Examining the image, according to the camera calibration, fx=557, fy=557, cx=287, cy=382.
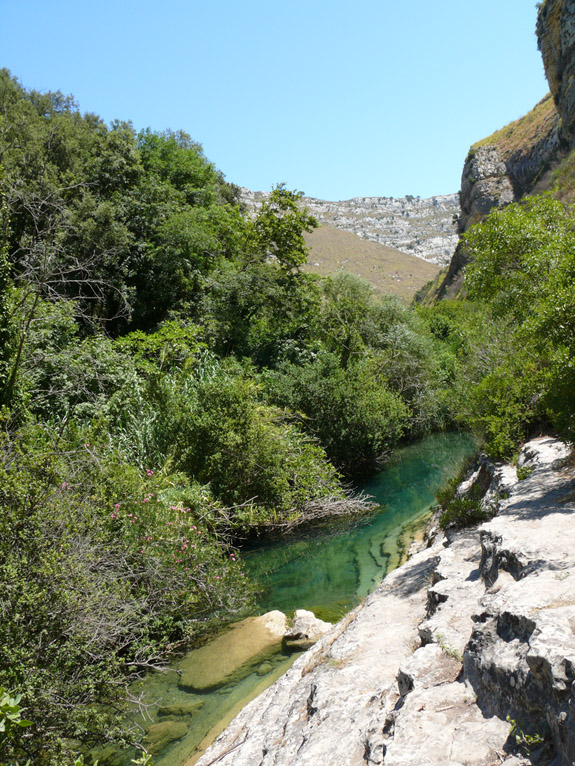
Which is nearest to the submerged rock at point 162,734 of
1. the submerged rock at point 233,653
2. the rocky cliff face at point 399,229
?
the submerged rock at point 233,653

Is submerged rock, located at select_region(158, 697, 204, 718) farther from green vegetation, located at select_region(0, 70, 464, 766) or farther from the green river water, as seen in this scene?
green vegetation, located at select_region(0, 70, 464, 766)

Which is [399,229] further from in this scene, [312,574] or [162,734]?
[162,734]

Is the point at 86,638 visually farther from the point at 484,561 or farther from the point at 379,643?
the point at 484,561

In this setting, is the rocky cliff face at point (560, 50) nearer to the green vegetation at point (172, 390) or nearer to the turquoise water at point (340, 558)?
the green vegetation at point (172, 390)

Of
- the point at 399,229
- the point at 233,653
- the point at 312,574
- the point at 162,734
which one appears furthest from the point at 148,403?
the point at 399,229

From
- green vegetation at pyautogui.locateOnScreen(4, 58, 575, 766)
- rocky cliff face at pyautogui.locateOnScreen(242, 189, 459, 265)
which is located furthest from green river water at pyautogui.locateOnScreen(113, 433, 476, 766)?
rocky cliff face at pyautogui.locateOnScreen(242, 189, 459, 265)

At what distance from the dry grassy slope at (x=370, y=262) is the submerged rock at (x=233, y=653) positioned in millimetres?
96076

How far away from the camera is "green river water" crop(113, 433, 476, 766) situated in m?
6.50

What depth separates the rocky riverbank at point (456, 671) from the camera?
3.04 metres

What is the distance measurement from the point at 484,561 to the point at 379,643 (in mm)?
1375

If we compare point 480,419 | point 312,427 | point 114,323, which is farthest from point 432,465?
point 114,323

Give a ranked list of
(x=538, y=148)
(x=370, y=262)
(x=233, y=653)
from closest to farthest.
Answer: (x=233, y=653) < (x=538, y=148) < (x=370, y=262)

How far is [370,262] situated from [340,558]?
4432 inches

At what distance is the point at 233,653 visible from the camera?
7.89 meters
